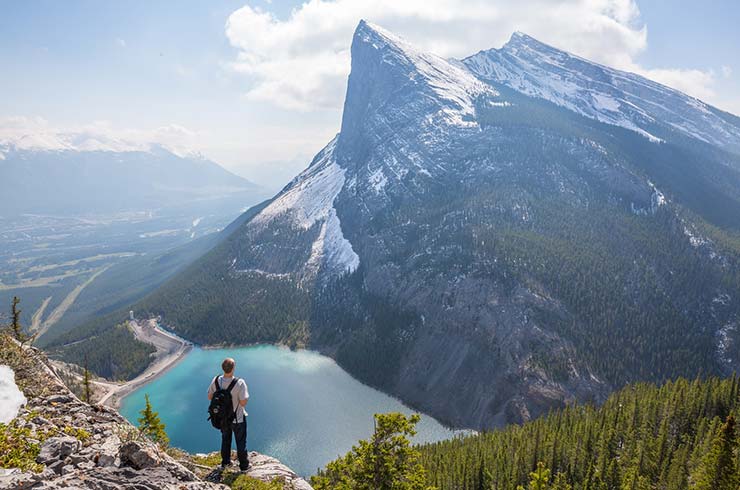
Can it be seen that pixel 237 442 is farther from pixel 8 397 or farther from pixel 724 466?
pixel 724 466

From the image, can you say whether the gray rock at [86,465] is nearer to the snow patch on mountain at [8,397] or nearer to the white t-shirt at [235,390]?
the snow patch on mountain at [8,397]

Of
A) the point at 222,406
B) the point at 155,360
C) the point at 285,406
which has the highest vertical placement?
the point at 222,406

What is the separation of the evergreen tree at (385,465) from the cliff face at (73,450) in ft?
11.8

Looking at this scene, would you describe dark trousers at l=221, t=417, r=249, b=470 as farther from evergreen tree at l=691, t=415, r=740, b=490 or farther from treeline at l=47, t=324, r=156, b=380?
treeline at l=47, t=324, r=156, b=380

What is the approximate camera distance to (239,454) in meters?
22.6

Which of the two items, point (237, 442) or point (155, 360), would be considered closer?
point (237, 442)

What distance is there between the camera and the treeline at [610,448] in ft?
221

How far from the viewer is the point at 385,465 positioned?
80.4 ft

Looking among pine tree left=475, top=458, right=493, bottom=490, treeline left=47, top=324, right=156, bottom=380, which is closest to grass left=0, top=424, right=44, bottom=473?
pine tree left=475, top=458, right=493, bottom=490

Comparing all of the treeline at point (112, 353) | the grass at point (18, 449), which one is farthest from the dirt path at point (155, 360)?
the grass at point (18, 449)

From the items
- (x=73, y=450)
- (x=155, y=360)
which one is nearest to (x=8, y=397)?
(x=73, y=450)

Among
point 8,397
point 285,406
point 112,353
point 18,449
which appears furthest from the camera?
point 112,353

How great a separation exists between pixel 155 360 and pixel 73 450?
579 feet

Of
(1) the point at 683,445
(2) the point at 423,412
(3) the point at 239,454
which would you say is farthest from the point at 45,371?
(2) the point at 423,412
